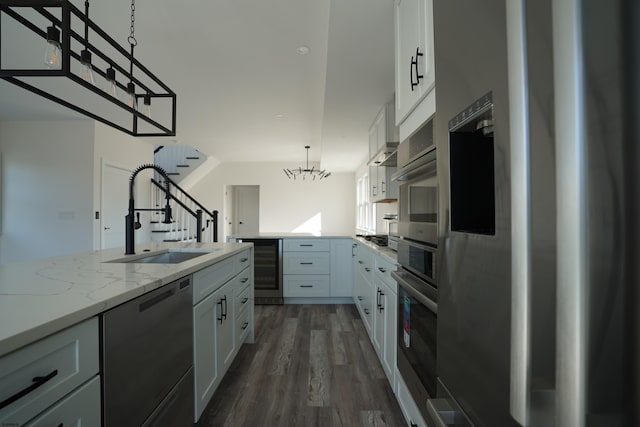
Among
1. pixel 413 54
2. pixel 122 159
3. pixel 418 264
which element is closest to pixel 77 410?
pixel 418 264

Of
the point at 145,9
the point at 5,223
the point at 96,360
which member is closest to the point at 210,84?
the point at 145,9

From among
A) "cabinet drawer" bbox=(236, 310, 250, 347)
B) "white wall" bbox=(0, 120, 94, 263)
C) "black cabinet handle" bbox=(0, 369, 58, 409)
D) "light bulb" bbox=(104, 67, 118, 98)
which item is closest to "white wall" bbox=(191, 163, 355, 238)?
"white wall" bbox=(0, 120, 94, 263)

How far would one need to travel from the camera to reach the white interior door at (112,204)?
5.10 m

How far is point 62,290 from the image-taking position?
0.97m

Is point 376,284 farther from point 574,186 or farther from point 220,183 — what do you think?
point 220,183

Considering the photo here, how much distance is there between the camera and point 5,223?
4.86 meters

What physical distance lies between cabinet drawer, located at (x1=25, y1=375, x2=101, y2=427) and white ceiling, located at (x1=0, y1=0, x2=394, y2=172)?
6.40 feet

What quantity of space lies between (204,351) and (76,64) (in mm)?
3174

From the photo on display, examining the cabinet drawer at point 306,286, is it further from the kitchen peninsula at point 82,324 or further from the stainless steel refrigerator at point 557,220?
the stainless steel refrigerator at point 557,220

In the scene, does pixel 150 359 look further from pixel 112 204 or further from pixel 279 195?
pixel 279 195

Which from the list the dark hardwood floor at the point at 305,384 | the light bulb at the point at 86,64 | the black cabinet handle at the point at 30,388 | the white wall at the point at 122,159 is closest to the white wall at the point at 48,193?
the white wall at the point at 122,159

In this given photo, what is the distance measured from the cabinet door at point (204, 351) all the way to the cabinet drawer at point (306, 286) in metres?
2.14

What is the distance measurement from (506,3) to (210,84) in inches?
145

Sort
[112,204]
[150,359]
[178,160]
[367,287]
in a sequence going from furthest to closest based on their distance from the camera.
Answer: [178,160]
[112,204]
[367,287]
[150,359]
